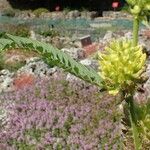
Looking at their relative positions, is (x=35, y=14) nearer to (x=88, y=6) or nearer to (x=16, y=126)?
(x=88, y=6)

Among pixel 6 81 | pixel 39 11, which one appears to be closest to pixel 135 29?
pixel 6 81

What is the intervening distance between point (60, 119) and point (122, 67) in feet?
24.7

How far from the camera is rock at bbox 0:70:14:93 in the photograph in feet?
43.4

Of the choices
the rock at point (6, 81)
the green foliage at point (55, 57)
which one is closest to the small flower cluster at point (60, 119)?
the rock at point (6, 81)

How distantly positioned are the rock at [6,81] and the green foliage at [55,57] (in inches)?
448

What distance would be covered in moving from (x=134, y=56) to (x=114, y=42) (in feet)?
0.33

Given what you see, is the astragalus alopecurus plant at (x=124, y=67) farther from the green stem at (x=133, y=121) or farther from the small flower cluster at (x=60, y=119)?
the small flower cluster at (x=60, y=119)

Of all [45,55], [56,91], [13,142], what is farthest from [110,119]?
[45,55]

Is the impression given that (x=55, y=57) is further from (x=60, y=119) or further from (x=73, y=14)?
(x=73, y=14)

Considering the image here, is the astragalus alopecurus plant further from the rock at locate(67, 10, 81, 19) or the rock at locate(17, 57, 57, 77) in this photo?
the rock at locate(67, 10, 81, 19)

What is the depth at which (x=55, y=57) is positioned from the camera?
1.42 m

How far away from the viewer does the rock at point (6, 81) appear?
13234mm

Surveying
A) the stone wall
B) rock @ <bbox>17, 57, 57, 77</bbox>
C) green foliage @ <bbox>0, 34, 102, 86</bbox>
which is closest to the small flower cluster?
rock @ <bbox>17, 57, 57, 77</bbox>

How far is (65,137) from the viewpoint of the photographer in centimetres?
811
